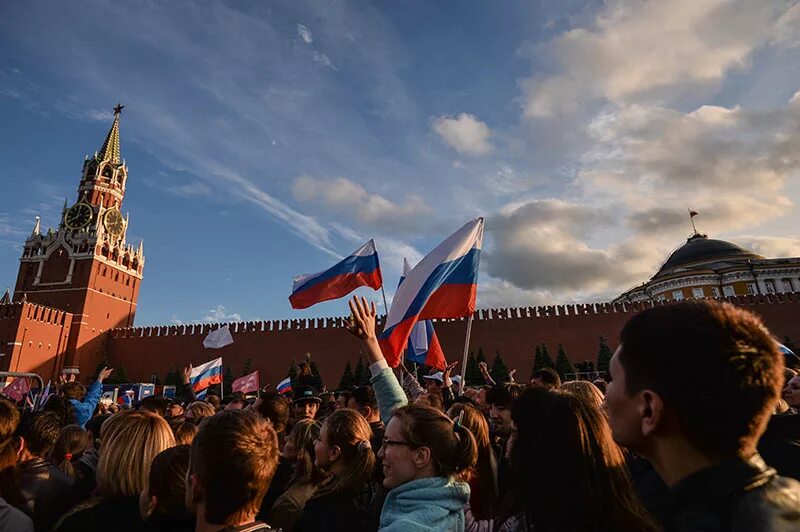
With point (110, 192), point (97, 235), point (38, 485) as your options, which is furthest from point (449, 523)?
point (110, 192)

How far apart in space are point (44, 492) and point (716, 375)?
11.0ft

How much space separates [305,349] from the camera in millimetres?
35531

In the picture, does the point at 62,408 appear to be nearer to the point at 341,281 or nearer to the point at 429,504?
the point at 429,504

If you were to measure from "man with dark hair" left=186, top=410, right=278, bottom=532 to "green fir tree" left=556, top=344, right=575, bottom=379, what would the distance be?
29.6m

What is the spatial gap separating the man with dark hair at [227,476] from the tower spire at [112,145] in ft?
200

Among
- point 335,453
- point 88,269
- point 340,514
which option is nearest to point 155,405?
point 335,453

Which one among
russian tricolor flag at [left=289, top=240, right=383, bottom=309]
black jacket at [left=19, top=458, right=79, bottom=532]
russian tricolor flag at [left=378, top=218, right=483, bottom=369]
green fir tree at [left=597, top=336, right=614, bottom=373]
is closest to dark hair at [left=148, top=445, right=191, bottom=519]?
black jacket at [left=19, top=458, right=79, bottom=532]

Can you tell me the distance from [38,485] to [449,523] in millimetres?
2361

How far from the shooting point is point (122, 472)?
2.28m

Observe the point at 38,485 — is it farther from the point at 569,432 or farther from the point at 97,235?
the point at 97,235

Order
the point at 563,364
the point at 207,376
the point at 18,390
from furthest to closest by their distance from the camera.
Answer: the point at 563,364 < the point at 207,376 < the point at 18,390

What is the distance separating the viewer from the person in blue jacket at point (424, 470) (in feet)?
6.59

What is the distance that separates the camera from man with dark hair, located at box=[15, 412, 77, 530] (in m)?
2.58

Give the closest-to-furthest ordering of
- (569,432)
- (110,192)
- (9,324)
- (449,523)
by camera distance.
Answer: (569,432) → (449,523) → (9,324) → (110,192)
